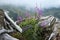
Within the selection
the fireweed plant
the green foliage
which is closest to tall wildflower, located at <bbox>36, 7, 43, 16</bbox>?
the fireweed plant

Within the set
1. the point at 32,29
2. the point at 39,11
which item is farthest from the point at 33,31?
the point at 39,11

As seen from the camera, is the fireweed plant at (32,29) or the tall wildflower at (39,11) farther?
the tall wildflower at (39,11)

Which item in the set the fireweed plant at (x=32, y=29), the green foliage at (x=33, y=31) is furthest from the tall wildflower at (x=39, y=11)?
the green foliage at (x=33, y=31)

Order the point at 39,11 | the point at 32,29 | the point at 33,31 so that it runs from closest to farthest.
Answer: the point at 33,31
the point at 32,29
the point at 39,11

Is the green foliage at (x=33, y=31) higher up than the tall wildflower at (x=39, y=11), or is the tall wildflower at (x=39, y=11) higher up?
the tall wildflower at (x=39, y=11)

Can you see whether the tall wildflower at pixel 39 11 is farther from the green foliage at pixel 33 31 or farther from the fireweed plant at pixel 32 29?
the green foliage at pixel 33 31

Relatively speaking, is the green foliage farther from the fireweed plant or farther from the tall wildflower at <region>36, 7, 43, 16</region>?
the tall wildflower at <region>36, 7, 43, 16</region>

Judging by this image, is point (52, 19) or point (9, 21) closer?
point (9, 21)

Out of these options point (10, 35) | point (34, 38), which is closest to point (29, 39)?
point (34, 38)

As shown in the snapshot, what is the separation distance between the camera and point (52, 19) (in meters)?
12.1

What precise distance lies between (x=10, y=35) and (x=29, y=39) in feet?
2.81

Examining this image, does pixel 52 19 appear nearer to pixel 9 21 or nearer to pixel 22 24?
pixel 22 24

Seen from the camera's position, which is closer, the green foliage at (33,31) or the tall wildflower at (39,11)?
the green foliage at (33,31)

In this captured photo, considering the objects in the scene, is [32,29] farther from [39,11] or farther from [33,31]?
[39,11]
